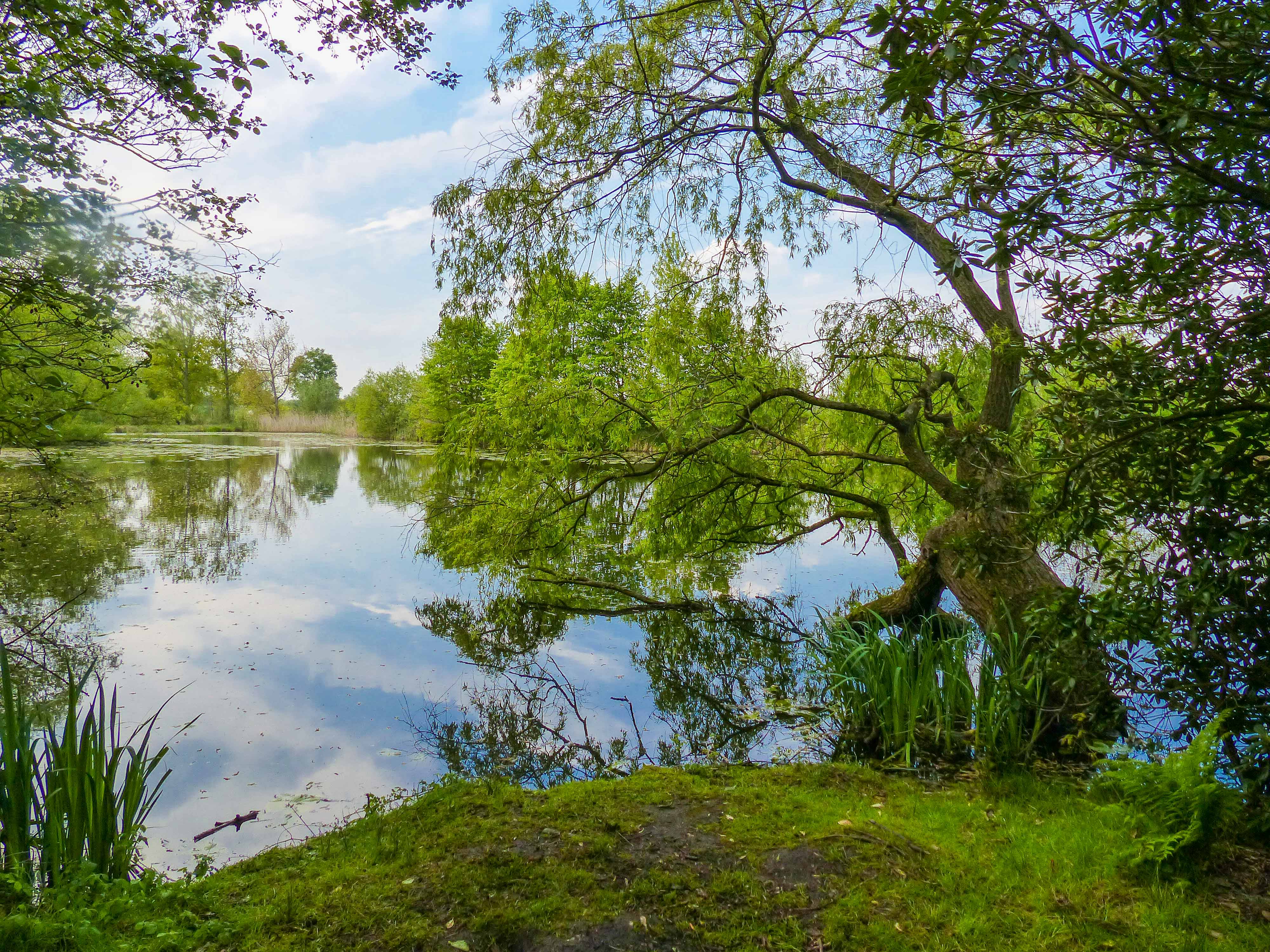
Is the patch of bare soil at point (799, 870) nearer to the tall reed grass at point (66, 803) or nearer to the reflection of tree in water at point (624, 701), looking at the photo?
the reflection of tree in water at point (624, 701)

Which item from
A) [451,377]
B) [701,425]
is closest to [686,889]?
[701,425]

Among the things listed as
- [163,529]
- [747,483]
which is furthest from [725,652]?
[163,529]

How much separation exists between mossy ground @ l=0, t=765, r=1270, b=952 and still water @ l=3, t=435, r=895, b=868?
3.81 ft

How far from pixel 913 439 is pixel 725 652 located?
3032 mm

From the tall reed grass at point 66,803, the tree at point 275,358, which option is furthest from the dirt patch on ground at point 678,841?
the tree at point 275,358

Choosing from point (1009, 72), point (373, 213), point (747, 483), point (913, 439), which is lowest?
point (747, 483)

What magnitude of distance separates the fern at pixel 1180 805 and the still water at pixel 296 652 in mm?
3446

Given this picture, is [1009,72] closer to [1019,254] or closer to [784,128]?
[1019,254]

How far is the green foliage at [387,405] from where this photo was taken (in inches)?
2063

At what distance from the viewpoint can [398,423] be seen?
5388 centimetres

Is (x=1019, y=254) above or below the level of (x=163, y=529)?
above

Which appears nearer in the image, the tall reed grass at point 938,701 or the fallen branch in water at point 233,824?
the fallen branch in water at point 233,824

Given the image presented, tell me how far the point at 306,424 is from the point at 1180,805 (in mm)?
65450

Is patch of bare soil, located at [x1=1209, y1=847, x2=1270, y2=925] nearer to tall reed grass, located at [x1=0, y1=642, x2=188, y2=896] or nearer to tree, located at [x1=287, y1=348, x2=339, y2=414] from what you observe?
tall reed grass, located at [x1=0, y1=642, x2=188, y2=896]
